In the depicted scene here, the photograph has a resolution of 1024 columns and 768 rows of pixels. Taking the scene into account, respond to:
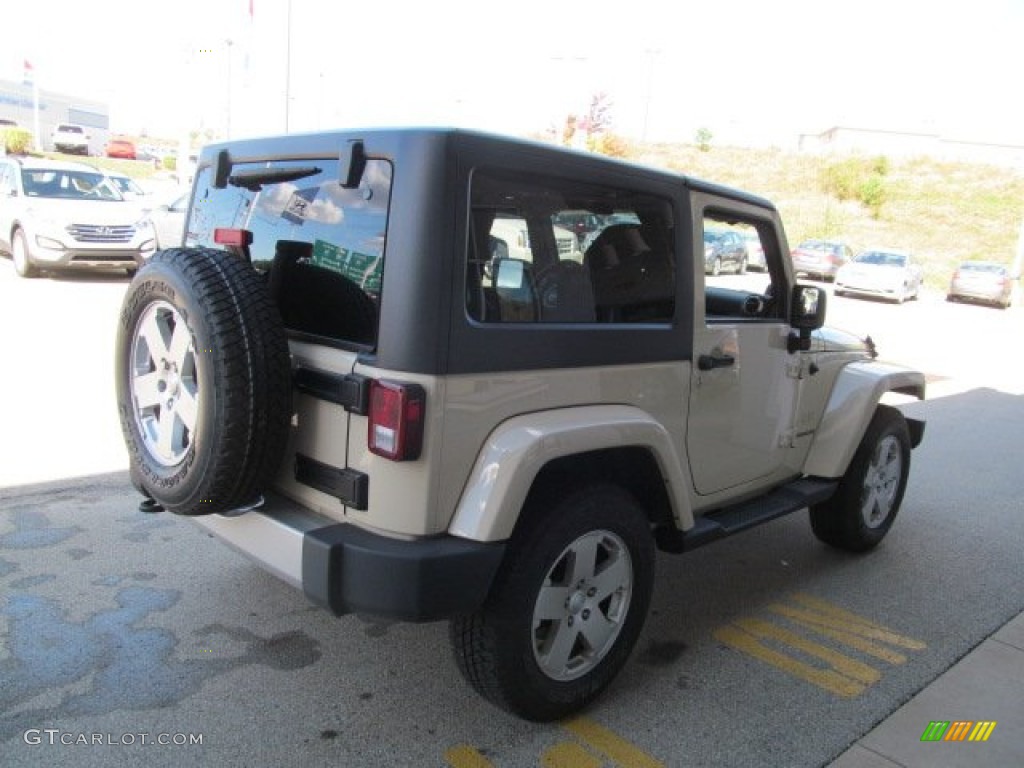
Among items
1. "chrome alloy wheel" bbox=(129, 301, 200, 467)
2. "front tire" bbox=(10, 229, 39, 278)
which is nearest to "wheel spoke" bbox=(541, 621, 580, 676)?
"chrome alloy wheel" bbox=(129, 301, 200, 467)

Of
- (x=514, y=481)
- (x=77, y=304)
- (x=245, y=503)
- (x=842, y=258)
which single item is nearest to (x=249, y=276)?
(x=245, y=503)

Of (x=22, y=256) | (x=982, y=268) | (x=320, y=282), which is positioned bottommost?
(x=22, y=256)

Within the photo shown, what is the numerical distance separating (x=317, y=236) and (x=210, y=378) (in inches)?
24.2

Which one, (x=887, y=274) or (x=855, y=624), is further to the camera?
(x=887, y=274)

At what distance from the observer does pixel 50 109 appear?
7862cm

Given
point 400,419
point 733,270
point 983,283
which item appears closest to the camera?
point 400,419

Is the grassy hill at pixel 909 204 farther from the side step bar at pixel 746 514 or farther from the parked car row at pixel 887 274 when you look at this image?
the side step bar at pixel 746 514

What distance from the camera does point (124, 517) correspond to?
14.2 feet

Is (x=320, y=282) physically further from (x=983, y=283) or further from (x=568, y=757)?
(x=983, y=283)

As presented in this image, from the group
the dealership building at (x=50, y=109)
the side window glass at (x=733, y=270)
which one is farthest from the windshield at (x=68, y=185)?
the dealership building at (x=50, y=109)

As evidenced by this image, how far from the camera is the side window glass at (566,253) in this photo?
8.29ft

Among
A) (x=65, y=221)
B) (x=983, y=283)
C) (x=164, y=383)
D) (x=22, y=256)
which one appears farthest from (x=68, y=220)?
(x=983, y=283)

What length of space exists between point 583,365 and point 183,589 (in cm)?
213

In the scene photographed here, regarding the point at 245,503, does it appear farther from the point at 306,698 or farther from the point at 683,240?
the point at 683,240
